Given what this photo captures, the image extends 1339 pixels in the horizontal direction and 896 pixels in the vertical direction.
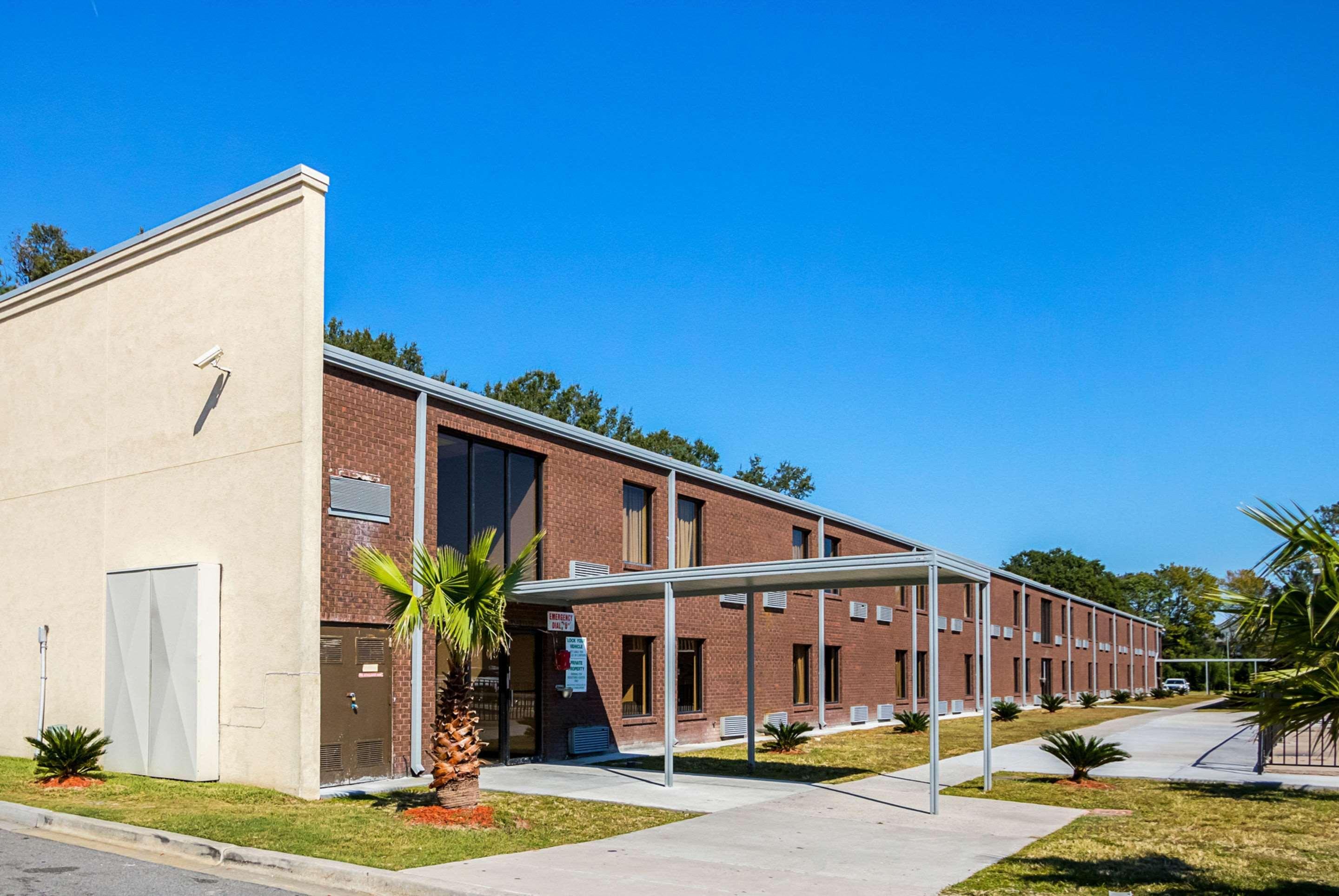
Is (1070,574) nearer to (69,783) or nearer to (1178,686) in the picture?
(1178,686)

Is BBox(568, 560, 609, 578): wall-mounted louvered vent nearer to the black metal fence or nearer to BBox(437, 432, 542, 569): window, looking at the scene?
BBox(437, 432, 542, 569): window

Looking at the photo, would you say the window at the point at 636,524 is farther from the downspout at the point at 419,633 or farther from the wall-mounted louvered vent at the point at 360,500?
the wall-mounted louvered vent at the point at 360,500

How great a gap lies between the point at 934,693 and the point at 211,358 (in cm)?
1074

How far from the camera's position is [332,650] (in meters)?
15.2

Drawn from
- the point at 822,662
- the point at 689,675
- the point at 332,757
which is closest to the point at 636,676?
the point at 689,675

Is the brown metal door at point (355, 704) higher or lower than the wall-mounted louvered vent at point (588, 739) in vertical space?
higher

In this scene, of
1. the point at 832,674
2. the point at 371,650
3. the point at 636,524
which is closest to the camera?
the point at 371,650

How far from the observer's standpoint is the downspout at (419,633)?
53.4 ft

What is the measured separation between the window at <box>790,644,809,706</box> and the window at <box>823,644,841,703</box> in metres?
1.13

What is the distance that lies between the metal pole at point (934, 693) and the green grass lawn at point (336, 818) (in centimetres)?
299

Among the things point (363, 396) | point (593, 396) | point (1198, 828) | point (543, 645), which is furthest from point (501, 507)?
point (593, 396)

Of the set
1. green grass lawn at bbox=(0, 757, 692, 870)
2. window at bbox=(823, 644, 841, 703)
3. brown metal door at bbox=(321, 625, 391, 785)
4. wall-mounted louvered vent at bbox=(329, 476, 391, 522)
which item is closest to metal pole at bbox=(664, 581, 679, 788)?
green grass lawn at bbox=(0, 757, 692, 870)

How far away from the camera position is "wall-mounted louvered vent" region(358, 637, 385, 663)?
15.6 metres

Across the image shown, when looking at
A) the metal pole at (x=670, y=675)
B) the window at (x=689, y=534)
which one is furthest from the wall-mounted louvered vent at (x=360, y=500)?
the window at (x=689, y=534)
